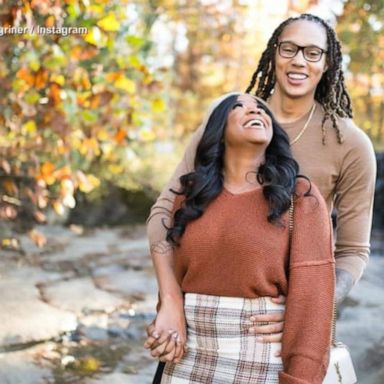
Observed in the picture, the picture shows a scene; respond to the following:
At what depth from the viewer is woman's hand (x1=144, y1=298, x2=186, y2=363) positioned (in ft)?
5.45

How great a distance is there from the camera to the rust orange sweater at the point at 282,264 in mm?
1557

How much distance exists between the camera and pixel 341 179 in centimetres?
190

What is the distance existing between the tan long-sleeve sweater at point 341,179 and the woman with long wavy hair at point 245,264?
13 cm

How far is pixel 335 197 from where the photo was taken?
195 cm

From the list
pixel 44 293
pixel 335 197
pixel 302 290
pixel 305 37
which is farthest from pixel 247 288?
pixel 44 293

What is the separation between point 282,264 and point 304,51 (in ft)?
2.08

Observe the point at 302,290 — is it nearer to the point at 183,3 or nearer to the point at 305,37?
the point at 305,37

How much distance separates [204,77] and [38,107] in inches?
445

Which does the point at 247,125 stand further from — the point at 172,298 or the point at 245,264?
the point at 172,298

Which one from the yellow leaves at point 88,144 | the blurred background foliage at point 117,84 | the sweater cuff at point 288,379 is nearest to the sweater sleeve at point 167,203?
the sweater cuff at point 288,379

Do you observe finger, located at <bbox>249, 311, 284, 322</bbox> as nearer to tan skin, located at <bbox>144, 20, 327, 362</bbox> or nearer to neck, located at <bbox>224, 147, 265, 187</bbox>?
neck, located at <bbox>224, 147, 265, 187</bbox>

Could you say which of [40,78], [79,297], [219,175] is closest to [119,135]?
[40,78]

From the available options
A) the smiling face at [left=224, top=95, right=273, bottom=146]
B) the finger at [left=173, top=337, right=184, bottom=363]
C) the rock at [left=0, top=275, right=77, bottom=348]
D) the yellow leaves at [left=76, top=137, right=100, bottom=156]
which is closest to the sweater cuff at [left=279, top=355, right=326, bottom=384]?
the finger at [left=173, top=337, right=184, bottom=363]

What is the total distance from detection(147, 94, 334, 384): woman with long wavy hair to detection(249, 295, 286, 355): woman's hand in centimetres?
1
